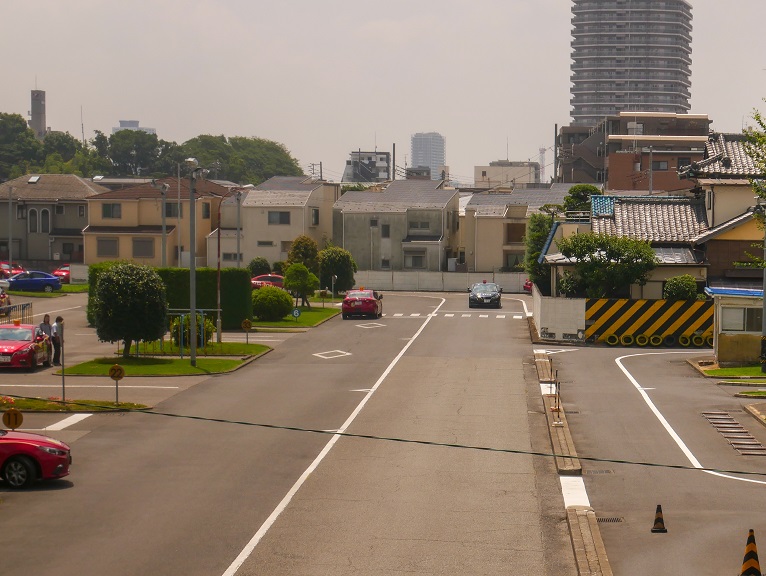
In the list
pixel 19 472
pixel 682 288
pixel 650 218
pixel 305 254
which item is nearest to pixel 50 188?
pixel 305 254

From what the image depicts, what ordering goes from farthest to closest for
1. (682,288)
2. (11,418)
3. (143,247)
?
(143,247) → (682,288) → (11,418)

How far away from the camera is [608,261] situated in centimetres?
5053

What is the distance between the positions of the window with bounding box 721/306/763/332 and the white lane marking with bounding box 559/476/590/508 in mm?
20578

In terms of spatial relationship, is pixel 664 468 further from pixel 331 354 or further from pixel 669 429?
pixel 331 354

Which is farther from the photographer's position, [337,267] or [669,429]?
[337,267]

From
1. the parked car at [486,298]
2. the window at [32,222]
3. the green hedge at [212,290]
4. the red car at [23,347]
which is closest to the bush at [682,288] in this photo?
the green hedge at [212,290]

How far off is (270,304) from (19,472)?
37.3 meters

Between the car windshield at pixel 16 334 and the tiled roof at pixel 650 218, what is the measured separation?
27961mm

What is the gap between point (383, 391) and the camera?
34.0 metres

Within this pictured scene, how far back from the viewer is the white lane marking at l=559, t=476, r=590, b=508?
2017 centimetres

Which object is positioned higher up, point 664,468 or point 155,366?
point 155,366

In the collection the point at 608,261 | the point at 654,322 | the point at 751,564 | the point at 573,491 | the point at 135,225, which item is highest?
the point at 135,225

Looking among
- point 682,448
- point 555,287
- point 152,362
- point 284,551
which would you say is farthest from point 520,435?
point 555,287

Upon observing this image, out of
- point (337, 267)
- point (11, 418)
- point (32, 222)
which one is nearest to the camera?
point (11, 418)
